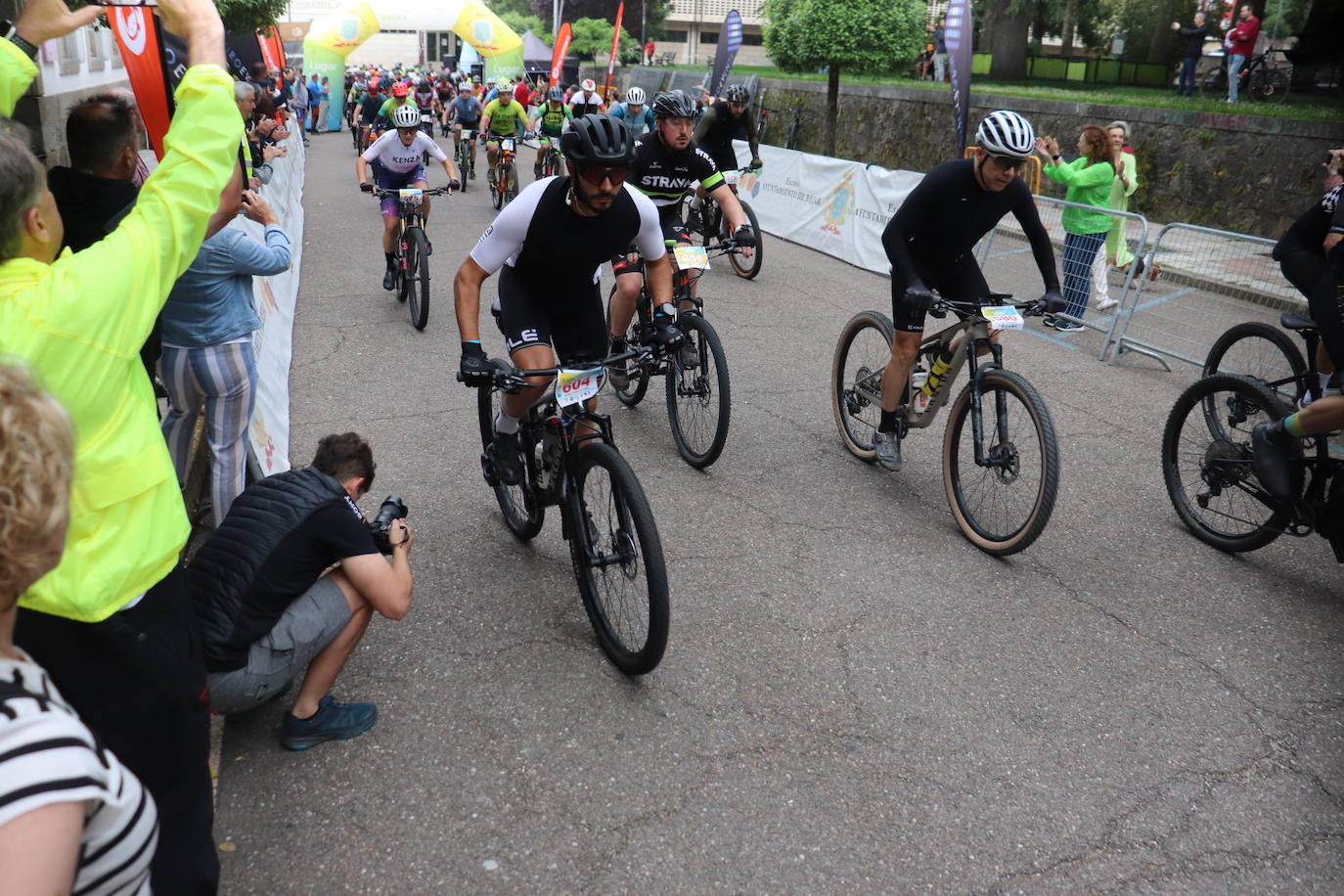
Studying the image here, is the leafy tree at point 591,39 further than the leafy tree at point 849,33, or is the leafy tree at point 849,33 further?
the leafy tree at point 591,39

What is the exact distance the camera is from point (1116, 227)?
966 cm

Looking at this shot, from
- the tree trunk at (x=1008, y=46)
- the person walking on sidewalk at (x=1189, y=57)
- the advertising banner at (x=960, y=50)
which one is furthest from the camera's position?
the tree trunk at (x=1008, y=46)

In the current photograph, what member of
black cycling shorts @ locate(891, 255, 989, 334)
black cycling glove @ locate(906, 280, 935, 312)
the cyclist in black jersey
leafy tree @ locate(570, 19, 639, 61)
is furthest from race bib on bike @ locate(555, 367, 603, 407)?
leafy tree @ locate(570, 19, 639, 61)

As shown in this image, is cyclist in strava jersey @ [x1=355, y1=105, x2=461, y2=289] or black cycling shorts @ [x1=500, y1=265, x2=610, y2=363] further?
cyclist in strava jersey @ [x1=355, y1=105, x2=461, y2=289]

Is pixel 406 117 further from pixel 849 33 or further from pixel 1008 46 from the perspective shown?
pixel 1008 46

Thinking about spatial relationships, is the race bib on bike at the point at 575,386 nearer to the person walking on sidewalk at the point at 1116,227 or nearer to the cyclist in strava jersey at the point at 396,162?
the cyclist in strava jersey at the point at 396,162

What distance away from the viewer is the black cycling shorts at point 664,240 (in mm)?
6488

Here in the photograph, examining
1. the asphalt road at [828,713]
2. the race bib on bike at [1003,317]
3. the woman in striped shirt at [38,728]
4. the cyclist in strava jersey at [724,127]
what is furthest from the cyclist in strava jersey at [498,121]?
the woman in striped shirt at [38,728]

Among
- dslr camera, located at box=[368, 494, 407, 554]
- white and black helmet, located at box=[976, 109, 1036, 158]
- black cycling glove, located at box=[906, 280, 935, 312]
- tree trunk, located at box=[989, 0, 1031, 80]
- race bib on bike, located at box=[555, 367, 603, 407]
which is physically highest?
tree trunk, located at box=[989, 0, 1031, 80]

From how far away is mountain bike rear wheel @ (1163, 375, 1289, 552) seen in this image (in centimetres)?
475

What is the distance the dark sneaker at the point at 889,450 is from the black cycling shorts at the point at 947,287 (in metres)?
0.64

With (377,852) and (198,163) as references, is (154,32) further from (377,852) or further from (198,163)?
(377,852)

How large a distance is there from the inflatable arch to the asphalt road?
106 feet

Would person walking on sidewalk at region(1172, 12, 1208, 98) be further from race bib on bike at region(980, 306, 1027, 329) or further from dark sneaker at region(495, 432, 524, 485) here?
dark sneaker at region(495, 432, 524, 485)
